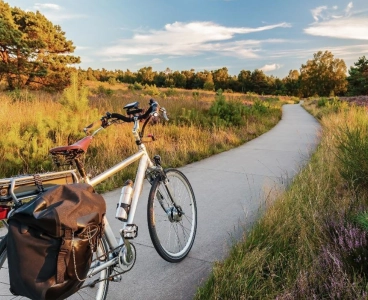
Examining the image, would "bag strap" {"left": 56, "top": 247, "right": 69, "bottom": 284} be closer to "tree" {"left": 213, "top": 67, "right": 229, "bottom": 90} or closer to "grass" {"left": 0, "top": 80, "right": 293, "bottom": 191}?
"grass" {"left": 0, "top": 80, "right": 293, "bottom": 191}

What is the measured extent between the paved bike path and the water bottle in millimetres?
747

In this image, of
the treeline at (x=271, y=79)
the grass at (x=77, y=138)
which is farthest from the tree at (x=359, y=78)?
the grass at (x=77, y=138)

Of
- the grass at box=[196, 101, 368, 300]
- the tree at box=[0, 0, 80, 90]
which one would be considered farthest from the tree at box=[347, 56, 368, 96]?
the grass at box=[196, 101, 368, 300]

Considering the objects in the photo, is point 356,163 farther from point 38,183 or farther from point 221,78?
point 221,78

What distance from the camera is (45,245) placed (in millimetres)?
1471

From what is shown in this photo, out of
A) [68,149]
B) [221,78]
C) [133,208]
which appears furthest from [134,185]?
[221,78]

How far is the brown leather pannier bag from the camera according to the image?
4.80 ft

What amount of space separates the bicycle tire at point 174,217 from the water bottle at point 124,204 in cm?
34

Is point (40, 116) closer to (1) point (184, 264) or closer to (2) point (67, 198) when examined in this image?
(1) point (184, 264)

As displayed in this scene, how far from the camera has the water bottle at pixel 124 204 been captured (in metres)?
2.24

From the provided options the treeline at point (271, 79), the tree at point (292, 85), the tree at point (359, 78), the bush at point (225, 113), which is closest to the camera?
the bush at point (225, 113)

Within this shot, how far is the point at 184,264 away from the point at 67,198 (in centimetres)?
171

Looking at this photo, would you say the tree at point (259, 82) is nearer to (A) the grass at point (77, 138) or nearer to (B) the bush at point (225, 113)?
(B) the bush at point (225, 113)

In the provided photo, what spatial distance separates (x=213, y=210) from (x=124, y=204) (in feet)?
7.24
